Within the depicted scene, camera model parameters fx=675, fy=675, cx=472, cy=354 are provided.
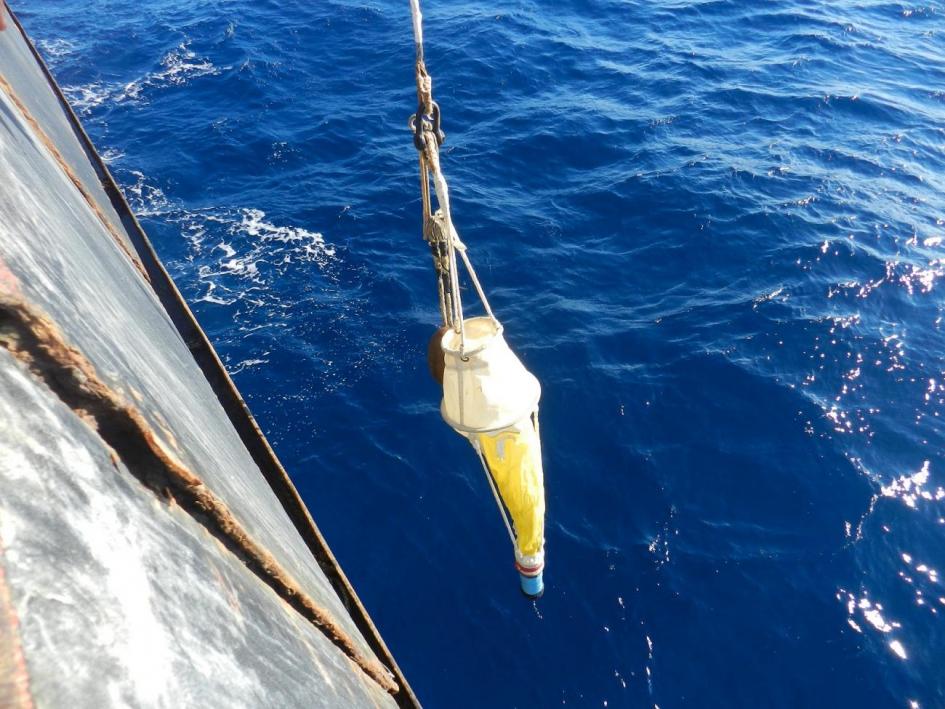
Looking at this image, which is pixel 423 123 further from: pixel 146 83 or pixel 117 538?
pixel 146 83

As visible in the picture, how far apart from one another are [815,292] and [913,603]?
21.2ft

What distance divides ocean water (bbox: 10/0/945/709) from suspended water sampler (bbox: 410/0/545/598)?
4735 mm

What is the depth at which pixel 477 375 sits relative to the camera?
16.6 ft

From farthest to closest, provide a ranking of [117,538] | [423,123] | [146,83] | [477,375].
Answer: [146,83]
[477,375]
[423,123]
[117,538]

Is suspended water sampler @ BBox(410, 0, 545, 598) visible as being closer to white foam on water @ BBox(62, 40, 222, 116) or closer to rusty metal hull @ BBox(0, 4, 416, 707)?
rusty metal hull @ BBox(0, 4, 416, 707)

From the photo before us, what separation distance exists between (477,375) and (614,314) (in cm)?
909

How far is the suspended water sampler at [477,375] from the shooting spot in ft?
15.8

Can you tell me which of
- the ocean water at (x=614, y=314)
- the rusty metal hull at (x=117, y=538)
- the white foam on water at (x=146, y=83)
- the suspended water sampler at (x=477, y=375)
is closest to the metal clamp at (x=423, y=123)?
the suspended water sampler at (x=477, y=375)

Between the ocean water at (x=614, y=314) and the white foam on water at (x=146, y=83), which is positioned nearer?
the ocean water at (x=614, y=314)

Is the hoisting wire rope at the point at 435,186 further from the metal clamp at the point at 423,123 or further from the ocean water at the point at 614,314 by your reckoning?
the ocean water at the point at 614,314

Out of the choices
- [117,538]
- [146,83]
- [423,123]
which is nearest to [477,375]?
[423,123]

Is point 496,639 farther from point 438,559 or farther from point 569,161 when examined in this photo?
point 569,161

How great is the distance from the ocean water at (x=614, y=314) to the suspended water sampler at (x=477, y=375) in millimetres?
4735

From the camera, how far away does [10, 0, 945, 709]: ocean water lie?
9.27 meters
